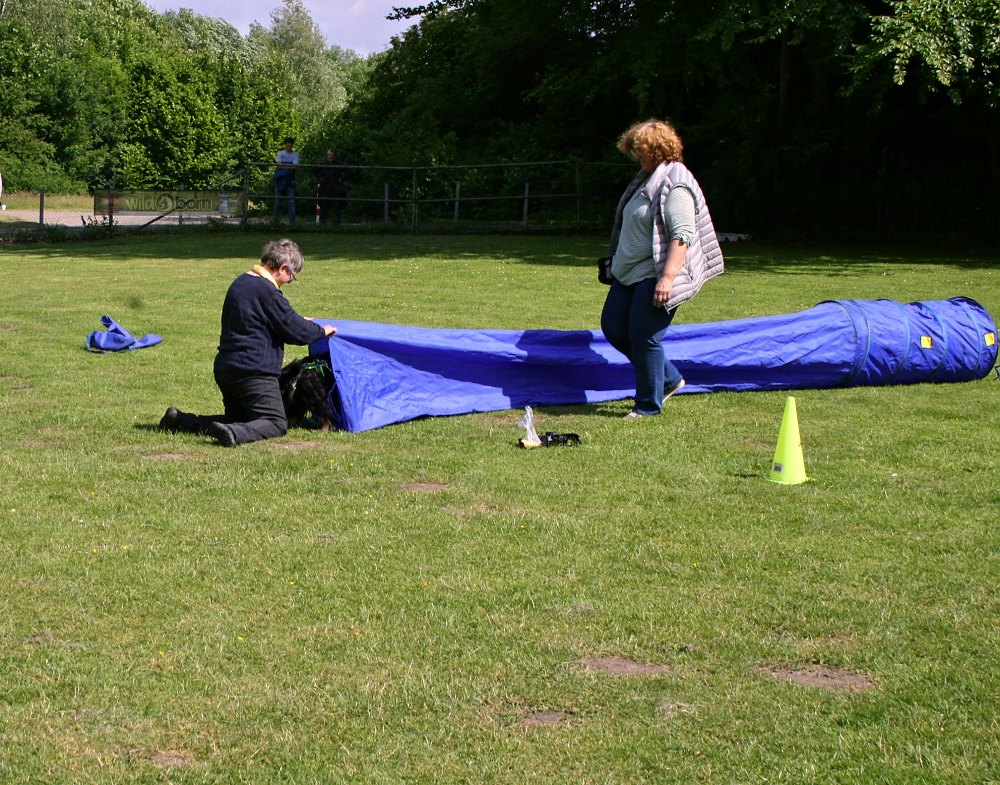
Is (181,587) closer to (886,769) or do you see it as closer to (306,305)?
(886,769)

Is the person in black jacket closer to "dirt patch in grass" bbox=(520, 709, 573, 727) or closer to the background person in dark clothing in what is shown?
"dirt patch in grass" bbox=(520, 709, 573, 727)

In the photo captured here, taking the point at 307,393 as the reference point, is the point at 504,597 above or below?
below

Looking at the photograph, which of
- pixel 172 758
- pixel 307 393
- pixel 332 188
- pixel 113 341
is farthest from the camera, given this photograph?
pixel 332 188

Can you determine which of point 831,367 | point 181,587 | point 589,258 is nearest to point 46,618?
point 181,587

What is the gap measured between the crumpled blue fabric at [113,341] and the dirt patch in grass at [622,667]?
8108mm

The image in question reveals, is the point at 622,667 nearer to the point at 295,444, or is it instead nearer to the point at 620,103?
the point at 295,444

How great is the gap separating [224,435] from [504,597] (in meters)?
3.15

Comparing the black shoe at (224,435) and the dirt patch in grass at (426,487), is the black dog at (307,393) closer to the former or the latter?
the black shoe at (224,435)

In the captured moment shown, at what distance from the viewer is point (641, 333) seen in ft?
27.1

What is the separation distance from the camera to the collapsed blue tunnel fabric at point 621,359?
27.3ft

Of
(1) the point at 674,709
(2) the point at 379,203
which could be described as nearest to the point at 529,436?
(1) the point at 674,709

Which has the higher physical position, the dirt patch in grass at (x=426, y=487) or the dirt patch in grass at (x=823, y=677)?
the dirt patch in grass at (x=426, y=487)

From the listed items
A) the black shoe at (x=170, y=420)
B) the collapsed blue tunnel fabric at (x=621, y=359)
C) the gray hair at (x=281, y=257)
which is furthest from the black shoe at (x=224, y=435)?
the gray hair at (x=281, y=257)

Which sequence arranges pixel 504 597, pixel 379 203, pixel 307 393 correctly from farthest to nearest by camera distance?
pixel 379 203 → pixel 307 393 → pixel 504 597
